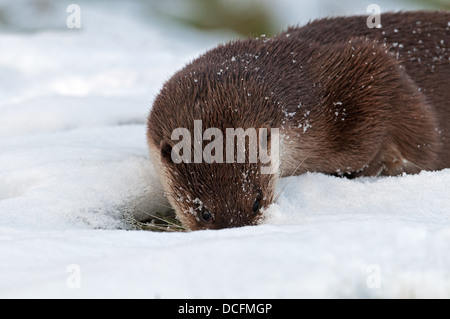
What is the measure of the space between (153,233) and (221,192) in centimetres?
52

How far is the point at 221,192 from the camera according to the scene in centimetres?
212

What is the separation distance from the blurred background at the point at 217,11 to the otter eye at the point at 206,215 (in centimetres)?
585

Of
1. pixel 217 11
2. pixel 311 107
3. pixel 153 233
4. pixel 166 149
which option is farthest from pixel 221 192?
pixel 217 11

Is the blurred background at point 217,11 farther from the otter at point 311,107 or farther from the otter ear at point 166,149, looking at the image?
the otter ear at point 166,149

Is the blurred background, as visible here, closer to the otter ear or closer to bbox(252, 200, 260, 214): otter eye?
the otter ear

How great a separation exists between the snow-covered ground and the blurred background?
4.34 m

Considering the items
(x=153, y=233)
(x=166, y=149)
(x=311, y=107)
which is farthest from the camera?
(x=311, y=107)

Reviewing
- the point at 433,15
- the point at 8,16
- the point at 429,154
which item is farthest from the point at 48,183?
the point at 8,16

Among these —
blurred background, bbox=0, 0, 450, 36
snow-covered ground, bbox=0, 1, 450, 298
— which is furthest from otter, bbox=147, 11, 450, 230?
blurred background, bbox=0, 0, 450, 36

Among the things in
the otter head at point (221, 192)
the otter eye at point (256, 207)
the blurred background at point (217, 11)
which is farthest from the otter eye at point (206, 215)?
the blurred background at point (217, 11)

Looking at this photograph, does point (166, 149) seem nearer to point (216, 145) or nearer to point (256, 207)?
point (216, 145)

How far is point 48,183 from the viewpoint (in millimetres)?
2352

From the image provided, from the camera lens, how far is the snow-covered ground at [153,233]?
1267mm

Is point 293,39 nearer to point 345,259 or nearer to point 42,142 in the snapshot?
point 42,142
